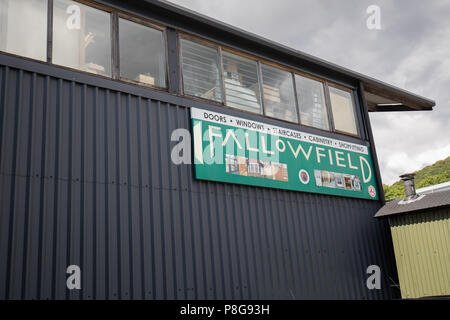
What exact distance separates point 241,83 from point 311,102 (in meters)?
2.03

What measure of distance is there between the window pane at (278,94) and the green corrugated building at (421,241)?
9.50 ft

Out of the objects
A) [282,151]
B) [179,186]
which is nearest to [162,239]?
[179,186]

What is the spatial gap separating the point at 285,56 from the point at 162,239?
17.3 ft

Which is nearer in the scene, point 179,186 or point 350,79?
point 179,186

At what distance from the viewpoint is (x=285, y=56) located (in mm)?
10102

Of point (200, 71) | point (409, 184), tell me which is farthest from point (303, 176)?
point (200, 71)

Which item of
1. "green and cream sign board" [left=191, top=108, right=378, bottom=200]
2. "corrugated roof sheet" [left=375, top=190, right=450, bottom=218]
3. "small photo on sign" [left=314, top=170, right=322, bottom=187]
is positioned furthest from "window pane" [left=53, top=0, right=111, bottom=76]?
"corrugated roof sheet" [left=375, top=190, right=450, bottom=218]

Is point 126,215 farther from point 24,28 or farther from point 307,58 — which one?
point 307,58

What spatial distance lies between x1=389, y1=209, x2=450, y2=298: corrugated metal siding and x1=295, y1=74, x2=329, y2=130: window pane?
8.87ft

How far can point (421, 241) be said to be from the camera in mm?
9062

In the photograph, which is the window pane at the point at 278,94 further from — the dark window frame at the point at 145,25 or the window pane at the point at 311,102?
the dark window frame at the point at 145,25

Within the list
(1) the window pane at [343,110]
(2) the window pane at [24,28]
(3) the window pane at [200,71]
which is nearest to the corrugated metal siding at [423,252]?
(1) the window pane at [343,110]

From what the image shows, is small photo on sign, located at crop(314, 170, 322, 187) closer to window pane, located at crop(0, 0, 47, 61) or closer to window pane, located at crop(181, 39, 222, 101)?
window pane, located at crop(181, 39, 222, 101)

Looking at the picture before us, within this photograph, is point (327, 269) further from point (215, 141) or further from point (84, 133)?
point (84, 133)
